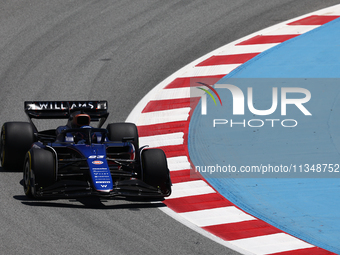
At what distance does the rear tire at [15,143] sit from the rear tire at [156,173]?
6.70 feet

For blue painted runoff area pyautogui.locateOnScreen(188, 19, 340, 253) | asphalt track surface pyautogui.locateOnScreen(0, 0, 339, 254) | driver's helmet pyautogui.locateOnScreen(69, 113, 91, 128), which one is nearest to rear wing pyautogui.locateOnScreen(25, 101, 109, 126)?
driver's helmet pyautogui.locateOnScreen(69, 113, 91, 128)

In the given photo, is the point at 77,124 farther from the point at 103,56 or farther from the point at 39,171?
the point at 103,56

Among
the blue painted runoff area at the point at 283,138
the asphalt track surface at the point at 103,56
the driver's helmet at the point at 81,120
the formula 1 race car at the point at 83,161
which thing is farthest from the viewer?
the driver's helmet at the point at 81,120

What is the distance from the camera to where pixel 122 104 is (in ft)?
43.3

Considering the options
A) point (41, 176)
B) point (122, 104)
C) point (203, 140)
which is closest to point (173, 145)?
point (203, 140)

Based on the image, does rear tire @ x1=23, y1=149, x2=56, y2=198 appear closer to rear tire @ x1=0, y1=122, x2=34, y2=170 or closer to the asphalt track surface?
the asphalt track surface

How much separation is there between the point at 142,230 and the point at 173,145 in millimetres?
3442

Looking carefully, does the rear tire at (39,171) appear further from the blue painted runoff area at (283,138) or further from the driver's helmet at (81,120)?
the blue painted runoff area at (283,138)

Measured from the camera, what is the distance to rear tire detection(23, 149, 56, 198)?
28.6ft

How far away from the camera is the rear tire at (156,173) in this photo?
9102mm

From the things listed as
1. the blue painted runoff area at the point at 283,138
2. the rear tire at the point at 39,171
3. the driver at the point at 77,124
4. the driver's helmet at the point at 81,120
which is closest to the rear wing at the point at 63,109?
the driver at the point at 77,124

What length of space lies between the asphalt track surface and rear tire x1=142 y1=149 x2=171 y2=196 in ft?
0.98

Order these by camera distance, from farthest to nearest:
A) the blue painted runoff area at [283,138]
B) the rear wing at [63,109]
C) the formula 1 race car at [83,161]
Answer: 1. the rear wing at [63,109]
2. the blue painted runoff area at [283,138]
3. the formula 1 race car at [83,161]

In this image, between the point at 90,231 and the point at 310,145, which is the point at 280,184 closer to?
the point at 310,145
